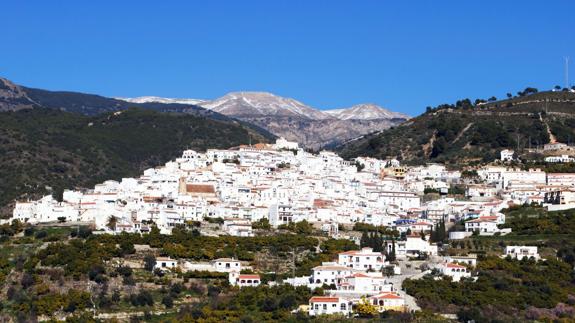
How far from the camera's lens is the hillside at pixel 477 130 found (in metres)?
98.8

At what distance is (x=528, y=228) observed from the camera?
6731cm

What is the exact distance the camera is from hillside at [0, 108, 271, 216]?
10419 cm

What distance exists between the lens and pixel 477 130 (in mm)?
100812

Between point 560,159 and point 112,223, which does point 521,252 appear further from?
point 560,159

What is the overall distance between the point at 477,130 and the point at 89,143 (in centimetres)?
3961

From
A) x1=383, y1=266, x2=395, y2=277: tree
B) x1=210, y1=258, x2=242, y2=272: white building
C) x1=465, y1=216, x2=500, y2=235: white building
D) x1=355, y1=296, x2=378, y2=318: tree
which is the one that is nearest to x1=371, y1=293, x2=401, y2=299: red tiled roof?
x1=355, y1=296, x2=378, y2=318: tree

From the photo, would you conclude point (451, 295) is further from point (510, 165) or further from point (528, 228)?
point (510, 165)

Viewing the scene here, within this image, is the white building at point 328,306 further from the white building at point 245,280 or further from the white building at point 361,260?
the white building at point 361,260

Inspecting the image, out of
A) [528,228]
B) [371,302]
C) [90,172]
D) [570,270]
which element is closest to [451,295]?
[371,302]

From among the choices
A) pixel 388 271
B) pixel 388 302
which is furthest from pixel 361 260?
pixel 388 302

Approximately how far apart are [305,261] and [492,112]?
51880mm

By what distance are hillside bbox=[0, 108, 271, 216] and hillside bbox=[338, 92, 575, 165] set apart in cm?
2197

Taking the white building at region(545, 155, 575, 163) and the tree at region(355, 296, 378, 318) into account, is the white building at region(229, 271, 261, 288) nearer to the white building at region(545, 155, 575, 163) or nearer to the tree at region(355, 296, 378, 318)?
the tree at region(355, 296, 378, 318)

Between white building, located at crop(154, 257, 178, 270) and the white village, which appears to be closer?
the white village
